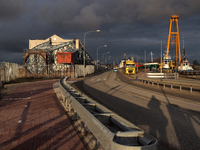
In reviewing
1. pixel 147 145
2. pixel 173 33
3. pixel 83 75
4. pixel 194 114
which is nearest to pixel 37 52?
pixel 83 75

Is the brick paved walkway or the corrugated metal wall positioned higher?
the corrugated metal wall

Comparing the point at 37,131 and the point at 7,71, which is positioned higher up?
the point at 7,71

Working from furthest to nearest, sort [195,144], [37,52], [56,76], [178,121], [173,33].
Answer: [173,33]
[37,52]
[56,76]
[178,121]
[195,144]

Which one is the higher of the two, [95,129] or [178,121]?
[95,129]

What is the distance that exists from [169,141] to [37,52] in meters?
52.5

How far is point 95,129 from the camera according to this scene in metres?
3.48

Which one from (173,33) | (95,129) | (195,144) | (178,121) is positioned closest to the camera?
(95,129)

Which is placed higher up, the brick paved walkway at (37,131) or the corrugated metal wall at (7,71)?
the corrugated metal wall at (7,71)

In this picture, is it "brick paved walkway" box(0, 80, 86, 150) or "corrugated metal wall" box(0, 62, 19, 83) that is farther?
"corrugated metal wall" box(0, 62, 19, 83)

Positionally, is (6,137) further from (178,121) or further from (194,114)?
(194,114)

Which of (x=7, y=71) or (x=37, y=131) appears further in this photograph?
(x=7, y=71)

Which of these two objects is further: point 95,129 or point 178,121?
point 178,121

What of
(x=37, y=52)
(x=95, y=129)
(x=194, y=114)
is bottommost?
(x=194, y=114)

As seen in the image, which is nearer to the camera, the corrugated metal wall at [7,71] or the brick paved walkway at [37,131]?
the brick paved walkway at [37,131]
